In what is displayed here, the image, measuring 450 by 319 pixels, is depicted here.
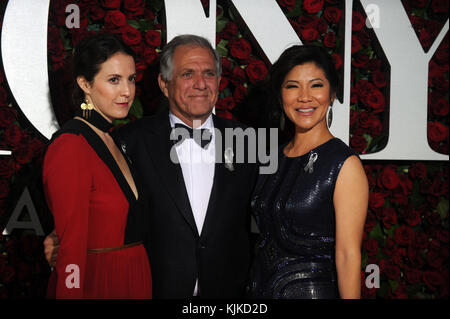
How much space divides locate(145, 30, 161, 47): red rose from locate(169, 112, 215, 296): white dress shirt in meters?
0.72

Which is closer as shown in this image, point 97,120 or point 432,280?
point 97,120

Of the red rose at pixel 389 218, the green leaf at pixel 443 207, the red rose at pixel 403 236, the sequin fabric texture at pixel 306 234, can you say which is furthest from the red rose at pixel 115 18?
the green leaf at pixel 443 207

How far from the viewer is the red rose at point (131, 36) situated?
2812 mm

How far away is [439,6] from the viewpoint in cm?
324

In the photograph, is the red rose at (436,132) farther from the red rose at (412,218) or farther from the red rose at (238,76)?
the red rose at (238,76)

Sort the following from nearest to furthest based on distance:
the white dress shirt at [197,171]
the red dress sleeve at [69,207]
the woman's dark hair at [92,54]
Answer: the red dress sleeve at [69,207], the woman's dark hair at [92,54], the white dress shirt at [197,171]

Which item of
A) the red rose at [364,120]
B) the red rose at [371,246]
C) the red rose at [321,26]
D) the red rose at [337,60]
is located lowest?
the red rose at [371,246]

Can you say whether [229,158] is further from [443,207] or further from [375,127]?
[443,207]

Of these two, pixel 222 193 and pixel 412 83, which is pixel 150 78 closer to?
pixel 222 193

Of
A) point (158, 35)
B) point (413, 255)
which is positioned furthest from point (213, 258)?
point (413, 255)

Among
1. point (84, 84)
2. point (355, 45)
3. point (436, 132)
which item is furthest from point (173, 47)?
point (436, 132)

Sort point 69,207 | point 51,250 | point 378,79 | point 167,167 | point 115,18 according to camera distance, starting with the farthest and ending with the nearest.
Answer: point 378,79 → point 115,18 → point 167,167 → point 51,250 → point 69,207

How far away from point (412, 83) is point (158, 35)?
1924 mm

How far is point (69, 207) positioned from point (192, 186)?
0.73 m
